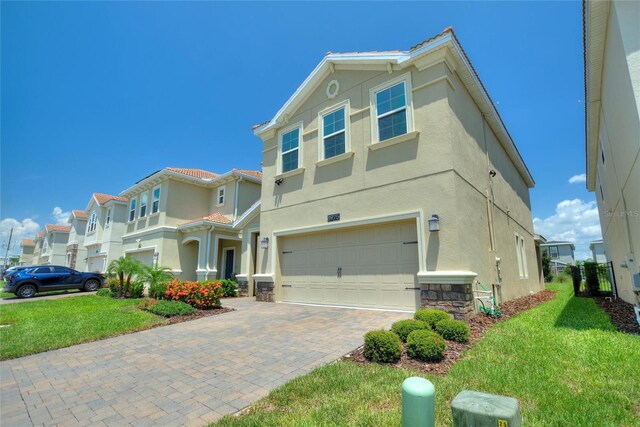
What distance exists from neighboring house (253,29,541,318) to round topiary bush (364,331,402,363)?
3.14 meters

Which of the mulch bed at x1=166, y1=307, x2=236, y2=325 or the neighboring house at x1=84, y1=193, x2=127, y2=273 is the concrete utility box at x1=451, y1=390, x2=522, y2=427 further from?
the neighboring house at x1=84, y1=193, x2=127, y2=273

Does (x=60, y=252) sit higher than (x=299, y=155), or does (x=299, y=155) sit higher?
(x=299, y=155)

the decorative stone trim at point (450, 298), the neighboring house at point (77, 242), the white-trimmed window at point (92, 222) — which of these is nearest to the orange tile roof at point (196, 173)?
the white-trimmed window at point (92, 222)

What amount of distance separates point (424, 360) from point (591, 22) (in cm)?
779

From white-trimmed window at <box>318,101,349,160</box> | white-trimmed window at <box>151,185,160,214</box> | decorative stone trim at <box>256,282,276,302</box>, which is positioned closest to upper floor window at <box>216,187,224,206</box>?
white-trimmed window at <box>151,185,160,214</box>

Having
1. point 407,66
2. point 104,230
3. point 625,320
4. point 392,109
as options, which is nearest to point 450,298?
point 625,320

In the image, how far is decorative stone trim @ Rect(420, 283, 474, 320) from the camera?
23.3 feet

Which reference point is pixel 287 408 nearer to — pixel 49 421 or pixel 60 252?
pixel 49 421

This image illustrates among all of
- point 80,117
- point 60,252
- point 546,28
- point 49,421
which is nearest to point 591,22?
point 546,28

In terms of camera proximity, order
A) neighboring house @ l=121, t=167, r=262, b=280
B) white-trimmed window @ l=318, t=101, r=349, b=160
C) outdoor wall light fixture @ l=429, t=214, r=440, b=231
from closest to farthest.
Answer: outdoor wall light fixture @ l=429, t=214, r=440, b=231
white-trimmed window @ l=318, t=101, r=349, b=160
neighboring house @ l=121, t=167, r=262, b=280

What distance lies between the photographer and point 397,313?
319 inches

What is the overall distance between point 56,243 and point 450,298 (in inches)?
1807

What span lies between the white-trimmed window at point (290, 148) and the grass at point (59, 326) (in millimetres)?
6753

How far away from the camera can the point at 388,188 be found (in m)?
8.83
